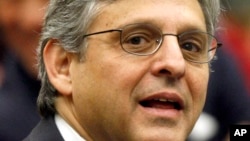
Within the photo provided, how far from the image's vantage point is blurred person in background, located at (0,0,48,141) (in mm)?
3492

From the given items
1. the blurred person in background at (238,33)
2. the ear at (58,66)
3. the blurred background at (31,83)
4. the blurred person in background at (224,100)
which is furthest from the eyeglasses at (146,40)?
the blurred person in background at (238,33)

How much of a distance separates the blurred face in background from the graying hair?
0.66 meters

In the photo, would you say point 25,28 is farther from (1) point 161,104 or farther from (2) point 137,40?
(1) point 161,104

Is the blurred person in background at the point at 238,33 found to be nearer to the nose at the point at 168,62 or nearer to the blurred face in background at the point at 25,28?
the blurred face in background at the point at 25,28

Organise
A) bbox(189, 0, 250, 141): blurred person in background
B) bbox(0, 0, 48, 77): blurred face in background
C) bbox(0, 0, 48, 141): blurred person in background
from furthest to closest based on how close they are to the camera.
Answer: bbox(189, 0, 250, 141): blurred person in background → bbox(0, 0, 48, 77): blurred face in background → bbox(0, 0, 48, 141): blurred person in background

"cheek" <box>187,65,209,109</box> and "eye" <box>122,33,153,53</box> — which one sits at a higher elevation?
"eye" <box>122,33,153,53</box>

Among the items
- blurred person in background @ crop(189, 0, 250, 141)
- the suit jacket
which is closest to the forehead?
the suit jacket

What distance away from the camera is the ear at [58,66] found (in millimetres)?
2787

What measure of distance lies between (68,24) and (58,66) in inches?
6.2

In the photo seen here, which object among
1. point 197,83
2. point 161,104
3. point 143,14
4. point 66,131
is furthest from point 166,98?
point 66,131

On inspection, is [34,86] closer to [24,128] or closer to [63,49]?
[24,128]

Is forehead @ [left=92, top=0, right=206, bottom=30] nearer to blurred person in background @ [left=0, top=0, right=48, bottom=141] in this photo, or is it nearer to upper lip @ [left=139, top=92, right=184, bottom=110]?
upper lip @ [left=139, top=92, right=184, bottom=110]

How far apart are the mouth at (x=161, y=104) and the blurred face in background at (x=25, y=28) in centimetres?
108

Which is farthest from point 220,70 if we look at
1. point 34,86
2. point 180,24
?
point 180,24
